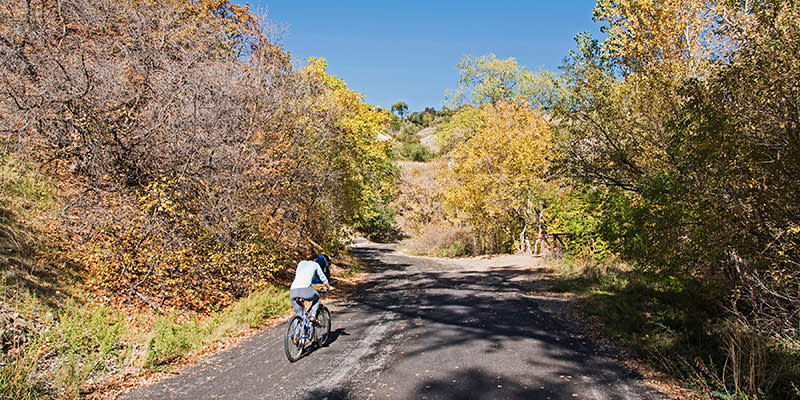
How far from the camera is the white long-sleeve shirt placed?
8.38m

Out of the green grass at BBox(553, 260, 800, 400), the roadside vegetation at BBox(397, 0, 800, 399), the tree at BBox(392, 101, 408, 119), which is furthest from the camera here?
the tree at BBox(392, 101, 408, 119)

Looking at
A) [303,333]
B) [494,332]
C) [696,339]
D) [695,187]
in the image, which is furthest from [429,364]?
[695,187]

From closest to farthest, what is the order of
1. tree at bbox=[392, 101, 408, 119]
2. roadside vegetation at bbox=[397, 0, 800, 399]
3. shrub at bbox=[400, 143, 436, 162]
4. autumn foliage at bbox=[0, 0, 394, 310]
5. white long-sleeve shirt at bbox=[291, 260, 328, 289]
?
roadside vegetation at bbox=[397, 0, 800, 399] < white long-sleeve shirt at bbox=[291, 260, 328, 289] < autumn foliage at bbox=[0, 0, 394, 310] < shrub at bbox=[400, 143, 436, 162] < tree at bbox=[392, 101, 408, 119]

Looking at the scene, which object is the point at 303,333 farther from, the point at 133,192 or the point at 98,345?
the point at 133,192

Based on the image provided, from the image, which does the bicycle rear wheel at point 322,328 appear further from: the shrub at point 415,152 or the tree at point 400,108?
the tree at point 400,108

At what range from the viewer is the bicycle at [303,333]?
7555 mm

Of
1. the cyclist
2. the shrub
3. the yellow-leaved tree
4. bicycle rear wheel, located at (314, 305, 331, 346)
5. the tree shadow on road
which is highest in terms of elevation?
the shrub

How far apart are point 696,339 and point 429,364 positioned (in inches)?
173

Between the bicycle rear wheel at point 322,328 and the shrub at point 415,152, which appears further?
the shrub at point 415,152

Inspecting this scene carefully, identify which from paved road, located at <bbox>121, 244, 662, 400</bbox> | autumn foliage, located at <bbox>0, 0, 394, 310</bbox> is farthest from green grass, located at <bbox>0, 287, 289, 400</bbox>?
autumn foliage, located at <bbox>0, 0, 394, 310</bbox>

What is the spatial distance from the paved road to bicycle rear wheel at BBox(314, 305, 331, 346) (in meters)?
0.24

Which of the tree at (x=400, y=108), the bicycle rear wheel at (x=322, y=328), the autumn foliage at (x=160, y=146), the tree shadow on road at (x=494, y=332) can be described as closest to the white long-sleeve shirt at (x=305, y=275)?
the bicycle rear wheel at (x=322, y=328)

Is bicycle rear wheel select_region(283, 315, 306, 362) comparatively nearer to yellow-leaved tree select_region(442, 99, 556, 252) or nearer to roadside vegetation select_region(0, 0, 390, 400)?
roadside vegetation select_region(0, 0, 390, 400)

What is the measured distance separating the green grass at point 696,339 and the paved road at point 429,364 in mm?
755
